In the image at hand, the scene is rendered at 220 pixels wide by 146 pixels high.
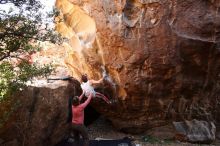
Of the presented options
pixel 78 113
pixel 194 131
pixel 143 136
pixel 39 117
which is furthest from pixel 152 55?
pixel 39 117

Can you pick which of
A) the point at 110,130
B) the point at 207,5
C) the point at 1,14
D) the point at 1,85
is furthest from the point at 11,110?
the point at 207,5

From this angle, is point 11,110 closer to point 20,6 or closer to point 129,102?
point 20,6

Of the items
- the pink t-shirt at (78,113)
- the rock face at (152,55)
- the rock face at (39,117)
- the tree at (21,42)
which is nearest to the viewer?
the tree at (21,42)

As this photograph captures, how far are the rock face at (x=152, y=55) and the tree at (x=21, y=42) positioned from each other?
103 inches

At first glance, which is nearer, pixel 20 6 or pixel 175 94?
pixel 20 6

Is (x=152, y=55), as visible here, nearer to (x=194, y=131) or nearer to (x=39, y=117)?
(x=194, y=131)

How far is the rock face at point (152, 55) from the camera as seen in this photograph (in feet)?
32.4

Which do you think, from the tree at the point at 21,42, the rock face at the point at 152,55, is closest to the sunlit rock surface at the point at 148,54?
the rock face at the point at 152,55

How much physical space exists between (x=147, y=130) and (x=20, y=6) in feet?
18.5

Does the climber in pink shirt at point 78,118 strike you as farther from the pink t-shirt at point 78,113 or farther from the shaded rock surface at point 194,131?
the shaded rock surface at point 194,131

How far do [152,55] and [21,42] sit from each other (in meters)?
3.69

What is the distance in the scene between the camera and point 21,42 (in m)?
7.57

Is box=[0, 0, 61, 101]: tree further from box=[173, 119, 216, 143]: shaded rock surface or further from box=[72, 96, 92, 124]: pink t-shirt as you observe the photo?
box=[173, 119, 216, 143]: shaded rock surface

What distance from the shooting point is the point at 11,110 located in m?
8.02
